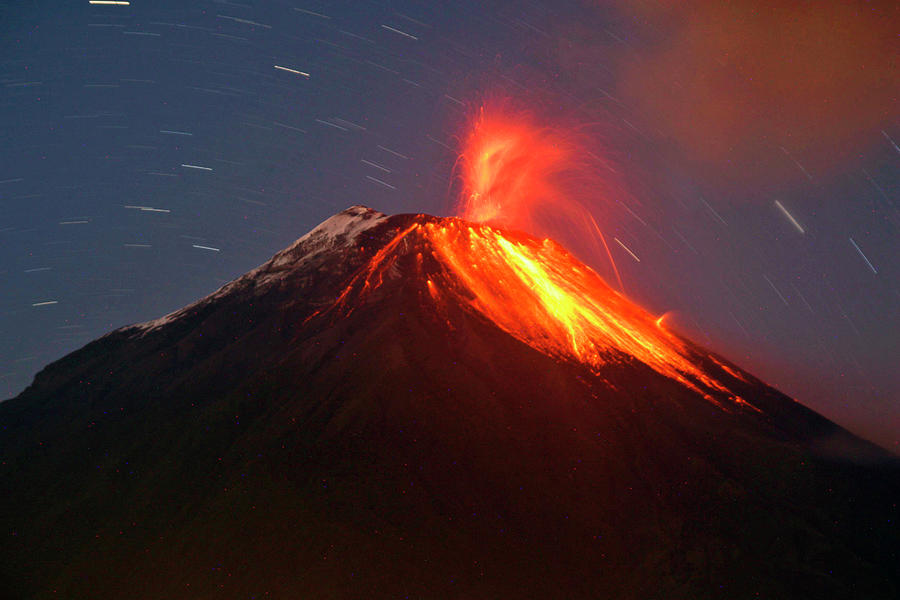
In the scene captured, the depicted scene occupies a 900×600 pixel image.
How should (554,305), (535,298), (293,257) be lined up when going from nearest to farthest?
(554,305), (535,298), (293,257)

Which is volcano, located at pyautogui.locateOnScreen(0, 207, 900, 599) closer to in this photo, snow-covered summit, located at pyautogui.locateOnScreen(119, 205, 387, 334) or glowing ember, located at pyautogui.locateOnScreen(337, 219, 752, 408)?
glowing ember, located at pyautogui.locateOnScreen(337, 219, 752, 408)

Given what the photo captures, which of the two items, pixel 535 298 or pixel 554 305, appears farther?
pixel 535 298

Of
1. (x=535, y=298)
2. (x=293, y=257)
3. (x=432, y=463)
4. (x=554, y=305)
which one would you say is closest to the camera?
(x=432, y=463)

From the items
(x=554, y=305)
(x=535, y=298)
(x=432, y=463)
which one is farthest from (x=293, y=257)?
(x=432, y=463)

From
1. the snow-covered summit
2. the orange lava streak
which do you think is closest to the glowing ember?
the orange lava streak

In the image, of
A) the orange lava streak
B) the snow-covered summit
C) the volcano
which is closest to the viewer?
the volcano

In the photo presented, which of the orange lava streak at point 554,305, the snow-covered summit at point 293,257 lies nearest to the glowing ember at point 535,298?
the orange lava streak at point 554,305

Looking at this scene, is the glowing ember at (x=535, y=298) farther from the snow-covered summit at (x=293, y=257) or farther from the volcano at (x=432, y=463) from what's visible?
the snow-covered summit at (x=293, y=257)

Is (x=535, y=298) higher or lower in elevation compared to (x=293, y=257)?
higher

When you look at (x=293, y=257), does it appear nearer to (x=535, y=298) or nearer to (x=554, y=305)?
(x=535, y=298)

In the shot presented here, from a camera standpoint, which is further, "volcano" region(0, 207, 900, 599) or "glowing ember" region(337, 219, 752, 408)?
"glowing ember" region(337, 219, 752, 408)
